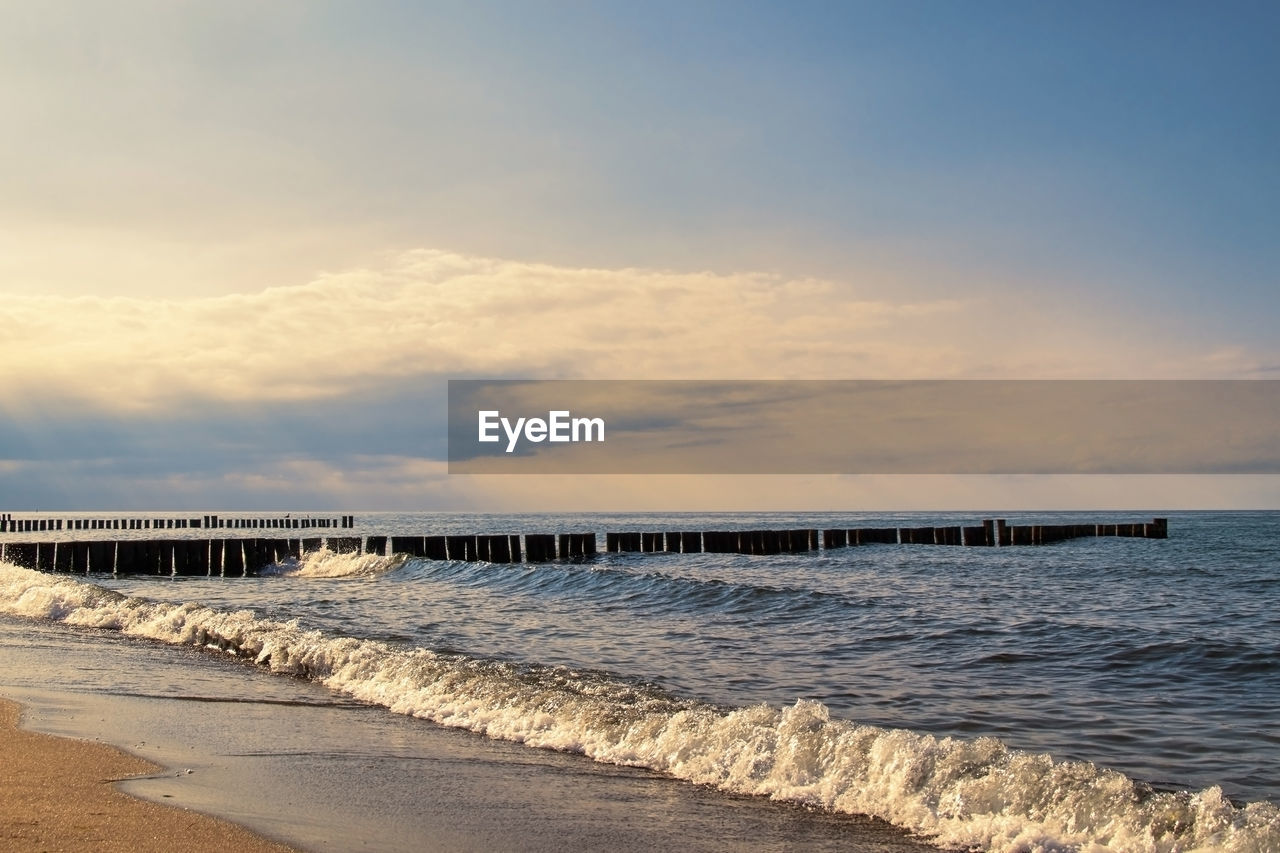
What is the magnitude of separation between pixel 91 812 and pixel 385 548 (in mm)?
29085

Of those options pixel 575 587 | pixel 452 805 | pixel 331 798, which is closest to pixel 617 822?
pixel 452 805

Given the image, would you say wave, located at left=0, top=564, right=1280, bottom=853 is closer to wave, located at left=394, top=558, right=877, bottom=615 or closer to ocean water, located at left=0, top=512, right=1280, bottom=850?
ocean water, located at left=0, top=512, right=1280, bottom=850

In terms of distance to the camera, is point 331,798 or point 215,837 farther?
point 331,798

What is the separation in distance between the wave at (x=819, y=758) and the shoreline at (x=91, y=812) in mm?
2864

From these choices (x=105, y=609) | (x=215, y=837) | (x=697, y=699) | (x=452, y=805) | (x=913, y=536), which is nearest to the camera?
(x=215, y=837)

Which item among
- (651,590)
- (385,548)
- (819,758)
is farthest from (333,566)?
(819,758)

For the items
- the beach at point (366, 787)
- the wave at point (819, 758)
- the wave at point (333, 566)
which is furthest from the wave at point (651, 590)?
the beach at point (366, 787)

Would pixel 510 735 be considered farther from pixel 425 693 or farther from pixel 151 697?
pixel 151 697

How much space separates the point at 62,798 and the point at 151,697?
12.5 feet

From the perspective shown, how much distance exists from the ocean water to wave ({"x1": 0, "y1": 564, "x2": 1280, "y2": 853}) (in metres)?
0.02

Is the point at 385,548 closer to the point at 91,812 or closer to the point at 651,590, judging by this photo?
the point at 651,590

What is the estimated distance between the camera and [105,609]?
15898mm

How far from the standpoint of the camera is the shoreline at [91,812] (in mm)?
4695

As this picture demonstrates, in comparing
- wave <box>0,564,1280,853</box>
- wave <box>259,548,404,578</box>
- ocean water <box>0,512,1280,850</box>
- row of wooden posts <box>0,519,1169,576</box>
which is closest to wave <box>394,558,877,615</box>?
ocean water <box>0,512,1280,850</box>
